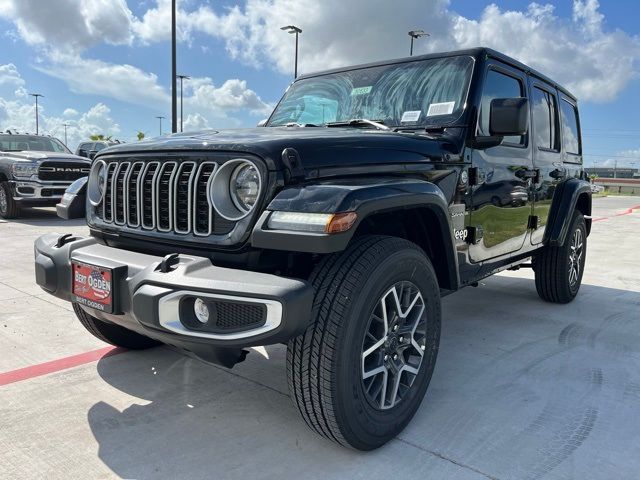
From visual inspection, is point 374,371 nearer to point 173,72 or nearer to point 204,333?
point 204,333

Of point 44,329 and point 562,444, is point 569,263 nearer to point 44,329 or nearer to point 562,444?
point 562,444

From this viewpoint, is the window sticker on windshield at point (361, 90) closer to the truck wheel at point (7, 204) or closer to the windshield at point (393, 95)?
the windshield at point (393, 95)

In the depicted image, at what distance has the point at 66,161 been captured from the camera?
10766 millimetres

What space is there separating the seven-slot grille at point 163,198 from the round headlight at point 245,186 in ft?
0.30

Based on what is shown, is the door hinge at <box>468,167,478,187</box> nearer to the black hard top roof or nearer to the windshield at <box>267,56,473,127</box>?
the windshield at <box>267,56,473,127</box>

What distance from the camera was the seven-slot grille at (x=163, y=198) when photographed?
2.29 meters

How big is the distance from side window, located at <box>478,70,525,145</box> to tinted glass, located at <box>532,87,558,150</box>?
1.10ft

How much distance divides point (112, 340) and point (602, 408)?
287 centimetres

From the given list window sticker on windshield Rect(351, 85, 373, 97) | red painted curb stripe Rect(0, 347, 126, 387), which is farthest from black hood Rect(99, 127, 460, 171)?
red painted curb stripe Rect(0, 347, 126, 387)

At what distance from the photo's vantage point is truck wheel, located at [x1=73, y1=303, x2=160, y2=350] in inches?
126

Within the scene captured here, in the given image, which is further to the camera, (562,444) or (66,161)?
(66,161)

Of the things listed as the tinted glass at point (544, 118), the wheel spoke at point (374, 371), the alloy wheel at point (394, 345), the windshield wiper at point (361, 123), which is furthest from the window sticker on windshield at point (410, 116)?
the wheel spoke at point (374, 371)

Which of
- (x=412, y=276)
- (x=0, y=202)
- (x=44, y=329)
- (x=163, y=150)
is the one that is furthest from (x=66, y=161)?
(x=412, y=276)

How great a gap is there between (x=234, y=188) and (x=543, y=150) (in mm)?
2968
